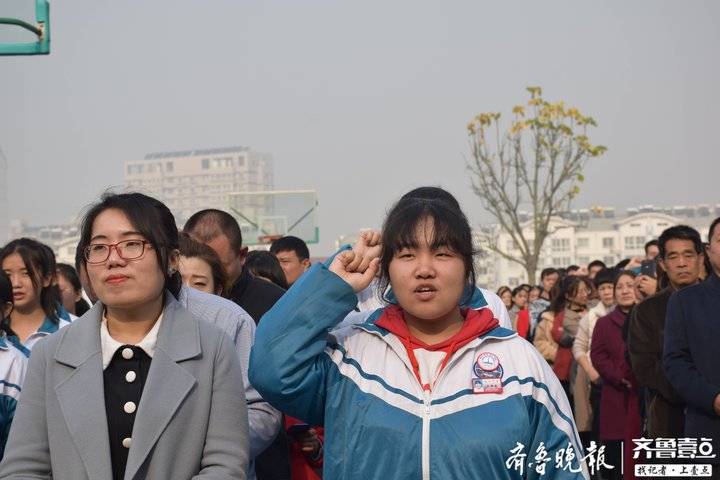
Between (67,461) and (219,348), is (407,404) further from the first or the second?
(67,461)

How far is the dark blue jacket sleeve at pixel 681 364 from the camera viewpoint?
5.69 metres

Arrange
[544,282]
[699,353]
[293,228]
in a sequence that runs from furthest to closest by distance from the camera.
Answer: [293,228] < [544,282] < [699,353]

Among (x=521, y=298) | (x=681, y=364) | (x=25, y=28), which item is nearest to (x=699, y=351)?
(x=681, y=364)

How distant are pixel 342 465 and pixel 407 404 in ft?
0.81

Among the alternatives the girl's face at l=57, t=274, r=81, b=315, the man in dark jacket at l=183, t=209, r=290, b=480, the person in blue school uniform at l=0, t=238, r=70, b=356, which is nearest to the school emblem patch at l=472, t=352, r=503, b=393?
the man in dark jacket at l=183, t=209, r=290, b=480

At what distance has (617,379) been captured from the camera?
8.86 meters

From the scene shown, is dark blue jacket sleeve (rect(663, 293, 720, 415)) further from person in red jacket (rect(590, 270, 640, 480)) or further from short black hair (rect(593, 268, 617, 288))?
short black hair (rect(593, 268, 617, 288))

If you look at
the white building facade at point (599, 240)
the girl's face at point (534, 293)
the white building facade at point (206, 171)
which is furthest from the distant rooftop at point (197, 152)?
the girl's face at point (534, 293)

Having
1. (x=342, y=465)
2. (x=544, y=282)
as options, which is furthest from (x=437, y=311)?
(x=544, y=282)

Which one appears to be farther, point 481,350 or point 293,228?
point 293,228

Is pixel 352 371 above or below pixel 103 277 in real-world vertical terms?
below

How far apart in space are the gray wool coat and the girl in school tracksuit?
0.25 metres

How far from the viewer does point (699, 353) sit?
19.0 ft

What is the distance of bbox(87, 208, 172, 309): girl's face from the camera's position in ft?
11.0
